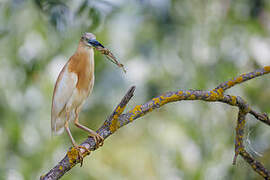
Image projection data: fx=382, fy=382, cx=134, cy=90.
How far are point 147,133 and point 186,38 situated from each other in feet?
7.66

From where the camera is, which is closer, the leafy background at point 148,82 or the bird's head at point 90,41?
the bird's head at point 90,41

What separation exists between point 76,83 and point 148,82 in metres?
6.71

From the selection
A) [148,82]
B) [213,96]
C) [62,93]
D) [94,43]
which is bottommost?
[213,96]

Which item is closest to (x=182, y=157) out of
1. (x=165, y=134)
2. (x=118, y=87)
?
(x=165, y=134)

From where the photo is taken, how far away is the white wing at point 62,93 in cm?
193

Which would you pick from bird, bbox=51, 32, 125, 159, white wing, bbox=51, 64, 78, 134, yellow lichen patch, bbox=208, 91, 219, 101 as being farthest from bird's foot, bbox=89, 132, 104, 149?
yellow lichen patch, bbox=208, 91, 219, 101

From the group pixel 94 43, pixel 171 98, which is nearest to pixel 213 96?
pixel 171 98

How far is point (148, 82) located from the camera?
340 inches

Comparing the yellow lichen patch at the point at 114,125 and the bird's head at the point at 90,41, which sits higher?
the bird's head at the point at 90,41

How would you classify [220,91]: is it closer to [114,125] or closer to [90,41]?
[114,125]

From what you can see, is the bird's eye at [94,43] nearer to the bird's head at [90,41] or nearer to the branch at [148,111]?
the bird's head at [90,41]

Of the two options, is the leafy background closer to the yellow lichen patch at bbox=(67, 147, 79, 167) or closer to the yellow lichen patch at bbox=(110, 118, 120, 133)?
the yellow lichen patch at bbox=(110, 118, 120, 133)

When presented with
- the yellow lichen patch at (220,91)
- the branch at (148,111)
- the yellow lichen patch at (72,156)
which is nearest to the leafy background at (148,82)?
the branch at (148,111)

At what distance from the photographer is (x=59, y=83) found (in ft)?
6.50
